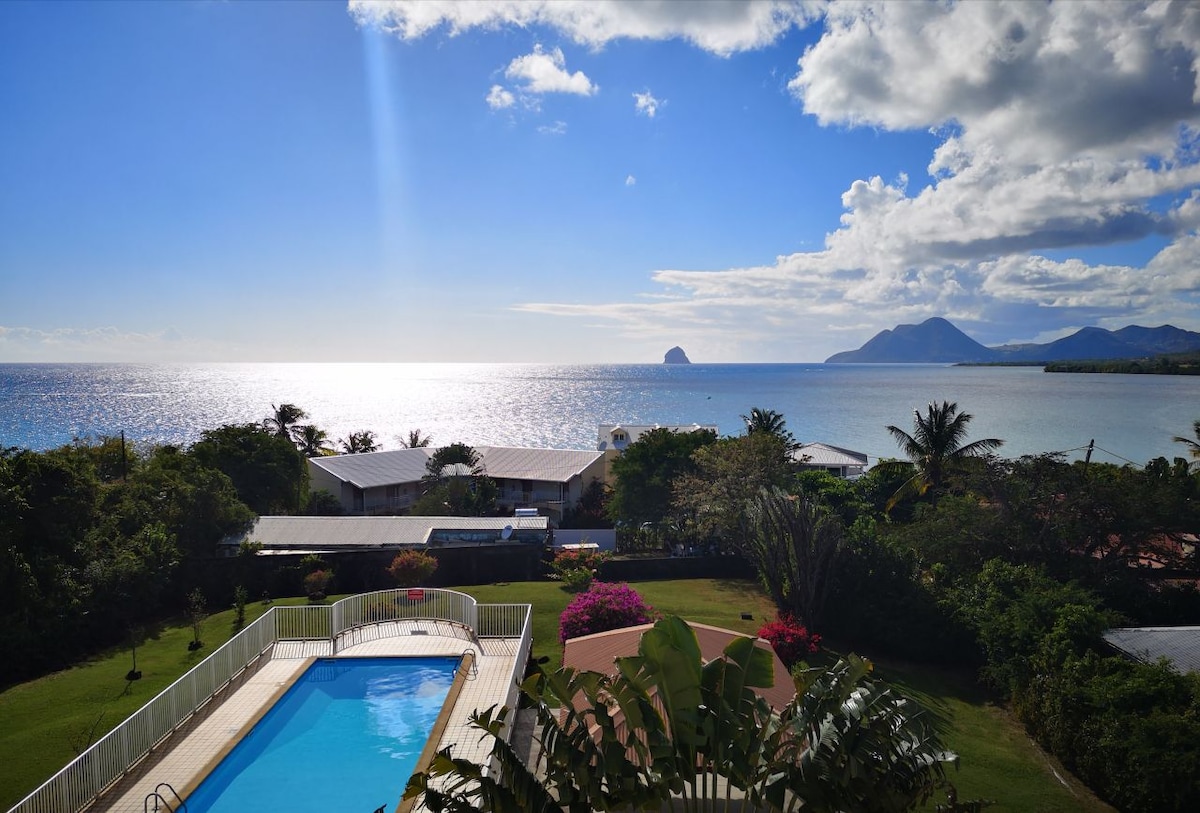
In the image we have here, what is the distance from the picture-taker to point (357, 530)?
27.4 meters

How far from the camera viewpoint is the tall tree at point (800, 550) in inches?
848

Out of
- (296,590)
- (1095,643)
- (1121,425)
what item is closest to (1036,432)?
(1121,425)

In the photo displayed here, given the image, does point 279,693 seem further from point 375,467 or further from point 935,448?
point 935,448

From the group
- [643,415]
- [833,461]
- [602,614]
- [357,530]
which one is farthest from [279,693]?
A: [643,415]

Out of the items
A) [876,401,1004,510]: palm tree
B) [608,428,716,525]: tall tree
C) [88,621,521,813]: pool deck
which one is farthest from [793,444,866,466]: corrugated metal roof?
[88,621,521,813]: pool deck

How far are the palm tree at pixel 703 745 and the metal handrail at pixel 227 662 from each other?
24.1ft

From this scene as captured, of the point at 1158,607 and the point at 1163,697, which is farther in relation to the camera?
the point at 1158,607

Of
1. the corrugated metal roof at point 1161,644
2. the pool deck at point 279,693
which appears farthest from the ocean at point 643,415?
the pool deck at point 279,693

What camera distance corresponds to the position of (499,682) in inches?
639

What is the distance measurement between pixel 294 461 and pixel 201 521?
1012cm

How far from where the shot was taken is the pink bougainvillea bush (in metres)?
17.8

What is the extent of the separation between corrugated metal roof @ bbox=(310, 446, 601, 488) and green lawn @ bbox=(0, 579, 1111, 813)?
66.6 ft

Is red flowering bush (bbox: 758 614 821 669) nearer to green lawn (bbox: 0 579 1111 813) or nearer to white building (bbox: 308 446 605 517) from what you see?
green lawn (bbox: 0 579 1111 813)

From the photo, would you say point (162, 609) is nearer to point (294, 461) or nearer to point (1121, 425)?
point (294, 461)
